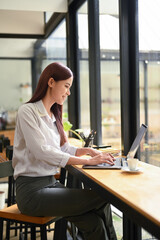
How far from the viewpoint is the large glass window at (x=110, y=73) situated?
2.88m

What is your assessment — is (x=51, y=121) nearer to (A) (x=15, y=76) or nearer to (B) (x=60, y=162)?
(B) (x=60, y=162)

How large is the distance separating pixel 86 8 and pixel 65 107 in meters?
1.36

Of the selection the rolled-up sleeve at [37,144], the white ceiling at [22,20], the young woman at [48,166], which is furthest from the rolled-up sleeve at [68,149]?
the white ceiling at [22,20]

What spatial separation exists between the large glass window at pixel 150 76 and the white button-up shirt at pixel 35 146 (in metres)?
0.65

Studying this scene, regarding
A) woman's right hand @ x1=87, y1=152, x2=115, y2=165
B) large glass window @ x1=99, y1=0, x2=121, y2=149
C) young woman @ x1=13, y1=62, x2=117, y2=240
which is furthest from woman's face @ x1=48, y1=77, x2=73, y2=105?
large glass window @ x1=99, y1=0, x2=121, y2=149

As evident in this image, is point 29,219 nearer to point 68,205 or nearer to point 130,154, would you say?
point 68,205

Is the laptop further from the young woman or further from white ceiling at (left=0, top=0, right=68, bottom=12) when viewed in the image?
white ceiling at (left=0, top=0, right=68, bottom=12)

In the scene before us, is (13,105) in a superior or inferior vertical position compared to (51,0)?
inferior

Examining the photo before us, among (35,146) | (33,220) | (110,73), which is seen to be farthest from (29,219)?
(110,73)

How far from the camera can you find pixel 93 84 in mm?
3457

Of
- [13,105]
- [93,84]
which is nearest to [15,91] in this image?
[13,105]

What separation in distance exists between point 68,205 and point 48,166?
1.05 ft

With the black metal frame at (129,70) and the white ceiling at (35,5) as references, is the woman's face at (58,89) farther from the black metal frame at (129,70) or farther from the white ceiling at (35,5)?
the white ceiling at (35,5)

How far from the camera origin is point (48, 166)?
2102mm
